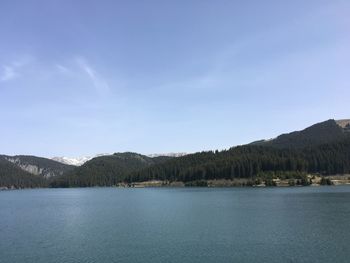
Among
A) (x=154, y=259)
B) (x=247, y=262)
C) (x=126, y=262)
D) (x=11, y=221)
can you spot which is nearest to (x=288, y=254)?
(x=247, y=262)

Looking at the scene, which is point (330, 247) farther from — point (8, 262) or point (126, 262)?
point (8, 262)

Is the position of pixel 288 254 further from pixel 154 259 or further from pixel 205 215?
pixel 205 215

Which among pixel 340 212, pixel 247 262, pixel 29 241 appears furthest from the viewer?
pixel 340 212

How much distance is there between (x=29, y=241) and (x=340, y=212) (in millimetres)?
68221

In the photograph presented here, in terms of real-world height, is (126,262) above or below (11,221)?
below

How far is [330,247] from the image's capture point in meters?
60.0

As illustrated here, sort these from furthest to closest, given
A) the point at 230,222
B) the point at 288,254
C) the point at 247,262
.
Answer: the point at 230,222
the point at 288,254
the point at 247,262

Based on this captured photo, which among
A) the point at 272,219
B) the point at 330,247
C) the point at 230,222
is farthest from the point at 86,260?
the point at 272,219

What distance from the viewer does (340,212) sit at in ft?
329

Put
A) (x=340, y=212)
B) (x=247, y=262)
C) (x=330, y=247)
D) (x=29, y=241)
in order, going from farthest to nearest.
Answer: (x=340, y=212) → (x=29, y=241) → (x=330, y=247) → (x=247, y=262)

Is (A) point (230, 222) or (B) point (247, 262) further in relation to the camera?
(A) point (230, 222)

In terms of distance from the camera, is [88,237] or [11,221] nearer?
[88,237]

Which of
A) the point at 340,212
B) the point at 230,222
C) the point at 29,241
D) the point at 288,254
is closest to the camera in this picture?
the point at 288,254

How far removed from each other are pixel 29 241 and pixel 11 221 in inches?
1348
